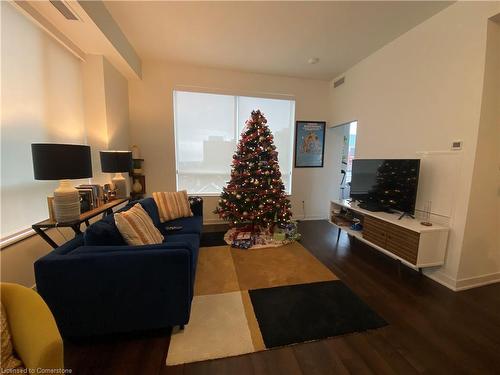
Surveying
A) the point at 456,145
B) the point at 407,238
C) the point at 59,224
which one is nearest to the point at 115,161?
the point at 59,224

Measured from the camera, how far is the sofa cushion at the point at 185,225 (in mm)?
2545

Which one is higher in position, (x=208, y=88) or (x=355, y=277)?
(x=208, y=88)

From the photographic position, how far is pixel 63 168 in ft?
5.66

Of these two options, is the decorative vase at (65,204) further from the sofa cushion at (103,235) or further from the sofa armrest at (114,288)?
the sofa armrest at (114,288)

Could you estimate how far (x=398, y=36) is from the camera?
112 inches

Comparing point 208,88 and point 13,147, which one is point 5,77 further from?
point 208,88

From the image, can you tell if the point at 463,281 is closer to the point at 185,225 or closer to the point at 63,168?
the point at 185,225

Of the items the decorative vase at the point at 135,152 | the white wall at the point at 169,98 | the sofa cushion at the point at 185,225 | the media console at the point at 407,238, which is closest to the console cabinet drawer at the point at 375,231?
the media console at the point at 407,238

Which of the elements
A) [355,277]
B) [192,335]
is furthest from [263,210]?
[192,335]

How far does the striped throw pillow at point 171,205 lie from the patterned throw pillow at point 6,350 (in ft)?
6.45

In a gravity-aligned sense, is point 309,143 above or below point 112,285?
above

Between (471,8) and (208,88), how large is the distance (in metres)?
3.52

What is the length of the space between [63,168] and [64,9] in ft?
4.93

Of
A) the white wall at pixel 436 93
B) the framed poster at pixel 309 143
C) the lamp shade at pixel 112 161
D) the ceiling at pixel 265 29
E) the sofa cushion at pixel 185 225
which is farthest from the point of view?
the framed poster at pixel 309 143
